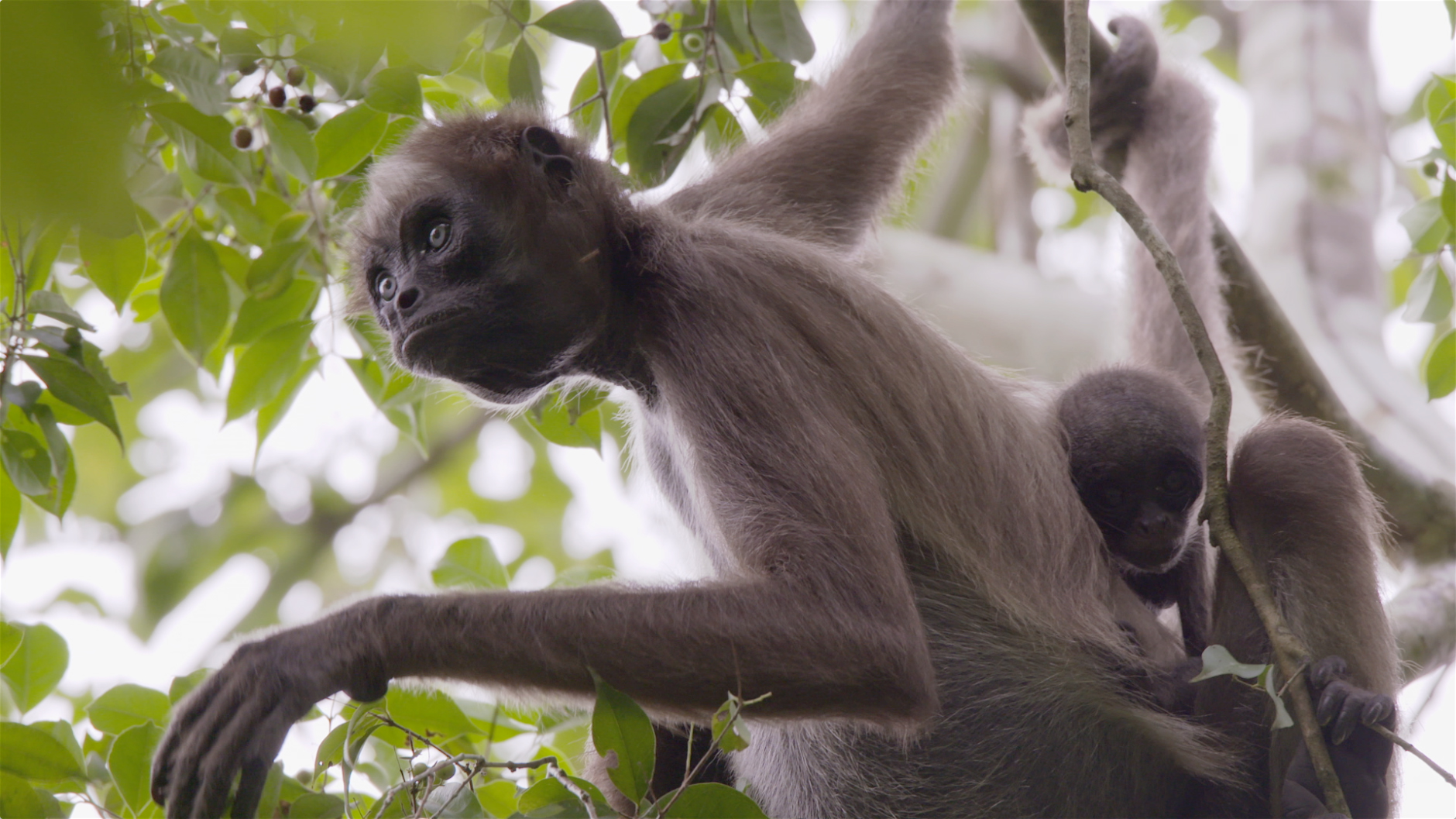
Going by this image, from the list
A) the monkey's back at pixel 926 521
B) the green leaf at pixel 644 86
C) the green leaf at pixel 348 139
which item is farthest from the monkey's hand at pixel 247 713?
the green leaf at pixel 644 86

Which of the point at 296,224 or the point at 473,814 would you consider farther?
the point at 296,224

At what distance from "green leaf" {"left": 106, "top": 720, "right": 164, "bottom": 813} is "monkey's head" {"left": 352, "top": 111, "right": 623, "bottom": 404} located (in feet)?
5.45

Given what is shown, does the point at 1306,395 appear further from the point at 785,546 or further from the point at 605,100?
the point at 605,100

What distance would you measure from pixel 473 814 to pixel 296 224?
2780mm

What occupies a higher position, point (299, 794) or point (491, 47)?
point (491, 47)

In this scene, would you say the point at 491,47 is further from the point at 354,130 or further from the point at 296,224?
the point at 296,224

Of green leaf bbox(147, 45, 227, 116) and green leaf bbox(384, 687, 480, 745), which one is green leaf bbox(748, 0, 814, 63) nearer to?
green leaf bbox(147, 45, 227, 116)

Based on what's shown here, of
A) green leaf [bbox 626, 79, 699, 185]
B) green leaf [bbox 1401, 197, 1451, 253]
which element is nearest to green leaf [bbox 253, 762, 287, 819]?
green leaf [bbox 626, 79, 699, 185]

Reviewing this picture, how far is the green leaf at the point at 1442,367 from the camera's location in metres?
4.88

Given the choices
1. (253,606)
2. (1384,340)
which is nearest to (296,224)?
(1384,340)

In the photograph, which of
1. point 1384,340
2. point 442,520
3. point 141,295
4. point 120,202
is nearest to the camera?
point 120,202

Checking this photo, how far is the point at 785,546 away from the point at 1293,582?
1801 millimetres

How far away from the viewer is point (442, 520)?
45.6ft

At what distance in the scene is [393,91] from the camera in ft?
15.0
